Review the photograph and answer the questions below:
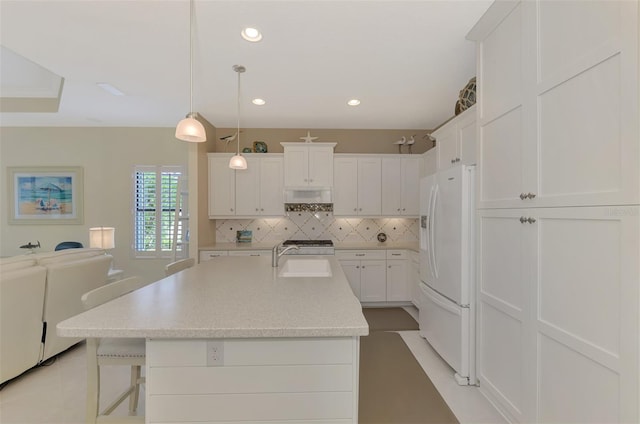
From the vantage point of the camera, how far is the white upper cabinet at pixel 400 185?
4.34 m

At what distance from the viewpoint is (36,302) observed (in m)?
2.35

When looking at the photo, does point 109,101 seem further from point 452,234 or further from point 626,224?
point 626,224

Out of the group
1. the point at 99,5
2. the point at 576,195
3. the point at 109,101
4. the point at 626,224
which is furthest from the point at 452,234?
the point at 109,101

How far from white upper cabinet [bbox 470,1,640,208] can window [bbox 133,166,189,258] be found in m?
4.69

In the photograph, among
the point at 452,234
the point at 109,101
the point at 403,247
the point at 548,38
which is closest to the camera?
the point at 548,38

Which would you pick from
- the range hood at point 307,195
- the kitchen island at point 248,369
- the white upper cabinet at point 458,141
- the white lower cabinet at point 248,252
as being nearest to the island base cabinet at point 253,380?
the kitchen island at point 248,369

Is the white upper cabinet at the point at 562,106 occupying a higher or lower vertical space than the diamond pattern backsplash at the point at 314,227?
higher

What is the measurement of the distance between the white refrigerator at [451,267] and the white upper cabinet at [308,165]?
1.75m

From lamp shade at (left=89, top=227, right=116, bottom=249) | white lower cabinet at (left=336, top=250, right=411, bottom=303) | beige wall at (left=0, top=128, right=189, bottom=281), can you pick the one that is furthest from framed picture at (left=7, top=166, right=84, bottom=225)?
white lower cabinet at (left=336, top=250, right=411, bottom=303)

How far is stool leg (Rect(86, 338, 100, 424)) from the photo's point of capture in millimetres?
1363

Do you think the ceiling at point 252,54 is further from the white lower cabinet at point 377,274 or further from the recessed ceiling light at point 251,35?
the white lower cabinet at point 377,274

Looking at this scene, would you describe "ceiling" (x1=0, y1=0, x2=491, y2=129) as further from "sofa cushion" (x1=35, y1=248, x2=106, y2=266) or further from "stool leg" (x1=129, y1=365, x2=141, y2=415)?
"stool leg" (x1=129, y1=365, x2=141, y2=415)

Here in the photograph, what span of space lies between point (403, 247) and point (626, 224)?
312cm

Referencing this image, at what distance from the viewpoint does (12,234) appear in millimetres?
4863
